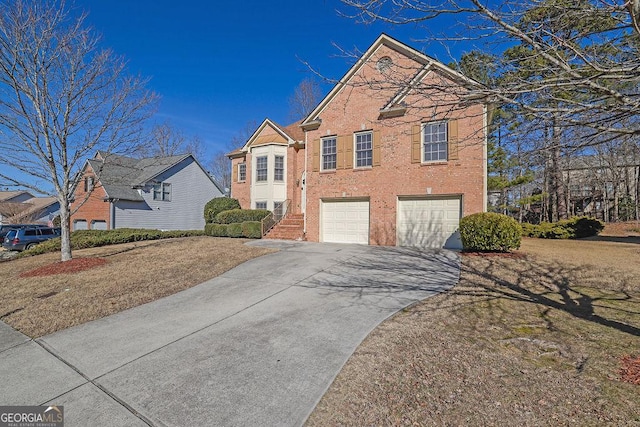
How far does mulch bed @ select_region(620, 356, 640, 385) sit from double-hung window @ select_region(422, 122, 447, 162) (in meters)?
9.26

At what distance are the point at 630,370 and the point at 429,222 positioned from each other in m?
9.01

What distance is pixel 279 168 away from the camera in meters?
19.2

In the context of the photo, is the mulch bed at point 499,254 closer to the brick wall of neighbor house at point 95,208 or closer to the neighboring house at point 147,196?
the neighboring house at point 147,196

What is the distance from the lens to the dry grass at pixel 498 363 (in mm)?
2570

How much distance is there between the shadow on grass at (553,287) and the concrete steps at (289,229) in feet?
→ 27.6

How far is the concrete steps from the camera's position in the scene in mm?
14942

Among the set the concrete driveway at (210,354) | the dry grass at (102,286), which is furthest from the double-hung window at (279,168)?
the concrete driveway at (210,354)

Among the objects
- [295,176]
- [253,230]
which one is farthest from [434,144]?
[253,230]

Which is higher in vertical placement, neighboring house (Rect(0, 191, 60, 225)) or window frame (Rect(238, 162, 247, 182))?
window frame (Rect(238, 162, 247, 182))

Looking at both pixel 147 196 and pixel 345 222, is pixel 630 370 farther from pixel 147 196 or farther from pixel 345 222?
pixel 147 196

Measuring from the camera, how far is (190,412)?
8.91 feet

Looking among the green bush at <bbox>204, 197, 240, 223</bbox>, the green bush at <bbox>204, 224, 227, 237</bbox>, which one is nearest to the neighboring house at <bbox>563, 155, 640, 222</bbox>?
the green bush at <bbox>204, 197, 240, 223</bbox>

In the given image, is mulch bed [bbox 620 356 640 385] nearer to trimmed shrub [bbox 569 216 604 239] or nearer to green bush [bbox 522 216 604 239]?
green bush [bbox 522 216 604 239]

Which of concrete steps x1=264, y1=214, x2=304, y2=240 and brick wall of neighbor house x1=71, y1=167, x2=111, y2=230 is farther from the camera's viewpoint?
brick wall of neighbor house x1=71, y1=167, x2=111, y2=230
